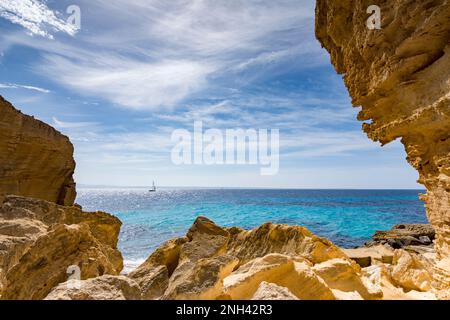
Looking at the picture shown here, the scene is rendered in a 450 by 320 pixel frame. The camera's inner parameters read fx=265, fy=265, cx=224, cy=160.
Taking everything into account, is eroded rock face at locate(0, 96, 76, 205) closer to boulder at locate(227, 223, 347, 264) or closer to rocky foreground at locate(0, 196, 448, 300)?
rocky foreground at locate(0, 196, 448, 300)

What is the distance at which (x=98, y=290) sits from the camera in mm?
2926

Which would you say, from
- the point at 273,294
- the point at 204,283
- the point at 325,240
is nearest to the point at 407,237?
the point at 325,240

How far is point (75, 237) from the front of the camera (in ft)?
14.4

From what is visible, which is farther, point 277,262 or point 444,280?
point 444,280

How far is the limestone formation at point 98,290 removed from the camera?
2.78 m

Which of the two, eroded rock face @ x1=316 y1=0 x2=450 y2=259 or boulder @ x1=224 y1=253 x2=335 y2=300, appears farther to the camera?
eroded rock face @ x1=316 y1=0 x2=450 y2=259

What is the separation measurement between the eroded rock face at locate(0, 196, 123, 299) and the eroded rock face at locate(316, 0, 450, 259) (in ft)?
21.1

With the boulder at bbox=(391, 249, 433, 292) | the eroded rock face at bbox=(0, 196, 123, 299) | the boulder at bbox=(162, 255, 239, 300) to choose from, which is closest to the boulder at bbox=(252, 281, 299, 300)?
the boulder at bbox=(162, 255, 239, 300)

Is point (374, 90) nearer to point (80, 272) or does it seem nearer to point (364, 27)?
point (364, 27)

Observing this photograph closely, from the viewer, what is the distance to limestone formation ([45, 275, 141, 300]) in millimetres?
2775

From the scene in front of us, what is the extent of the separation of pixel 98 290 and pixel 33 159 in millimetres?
12619
